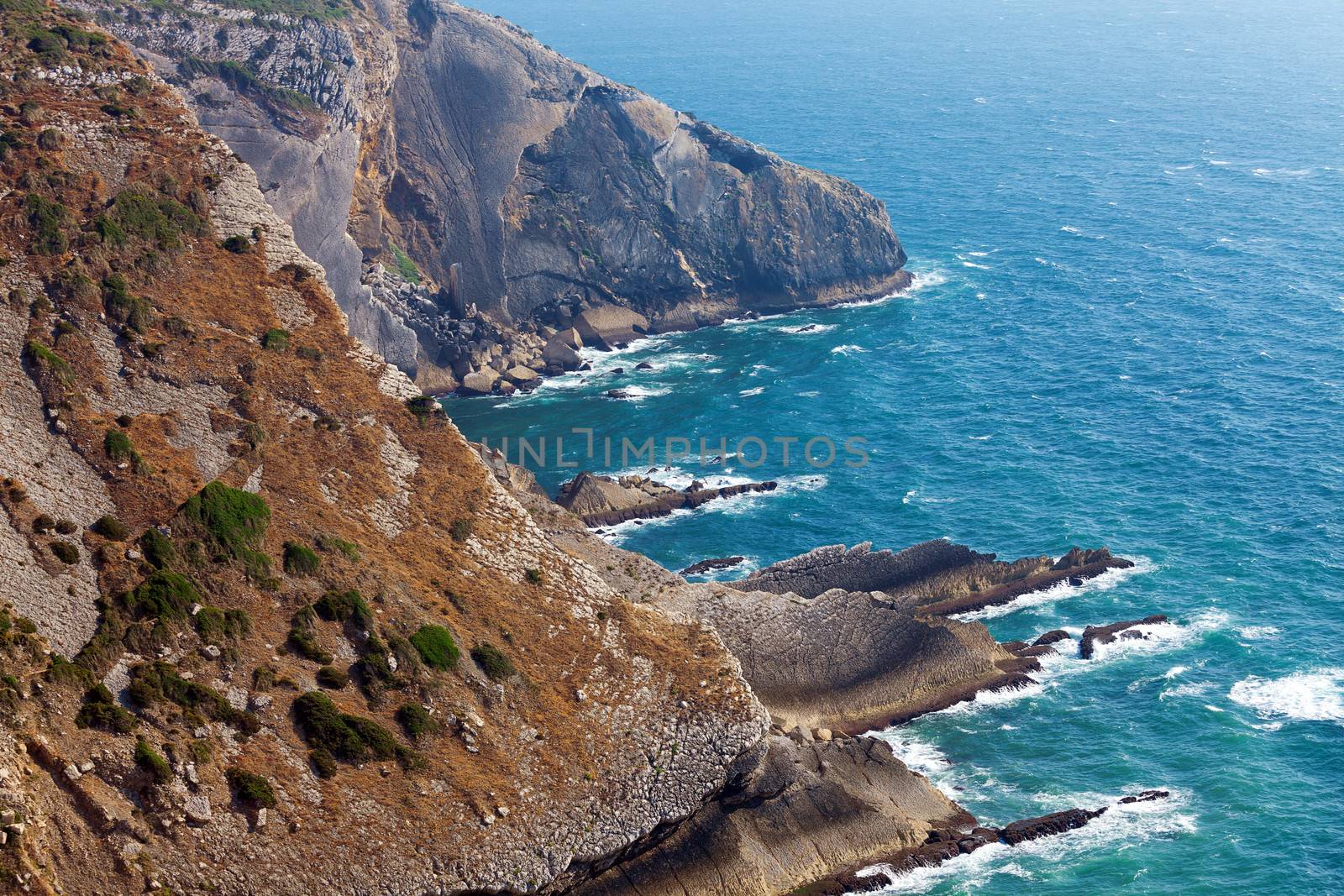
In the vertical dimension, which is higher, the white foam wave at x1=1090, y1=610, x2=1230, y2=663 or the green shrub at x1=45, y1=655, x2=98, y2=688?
the green shrub at x1=45, y1=655, x2=98, y2=688

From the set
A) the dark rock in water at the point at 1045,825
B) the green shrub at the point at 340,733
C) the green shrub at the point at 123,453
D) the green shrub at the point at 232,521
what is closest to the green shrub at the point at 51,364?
the green shrub at the point at 123,453

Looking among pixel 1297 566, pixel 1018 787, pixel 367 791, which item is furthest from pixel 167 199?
pixel 1297 566

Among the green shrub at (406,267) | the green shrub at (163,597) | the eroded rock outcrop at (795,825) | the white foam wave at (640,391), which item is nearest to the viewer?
the green shrub at (163,597)

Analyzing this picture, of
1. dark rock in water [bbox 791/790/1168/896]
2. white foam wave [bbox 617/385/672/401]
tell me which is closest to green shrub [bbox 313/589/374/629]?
dark rock in water [bbox 791/790/1168/896]

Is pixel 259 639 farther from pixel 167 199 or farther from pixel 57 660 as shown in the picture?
pixel 167 199

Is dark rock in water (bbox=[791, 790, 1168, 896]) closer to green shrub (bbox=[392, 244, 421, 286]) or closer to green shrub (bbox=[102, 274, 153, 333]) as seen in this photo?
green shrub (bbox=[102, 274, 153, 333])

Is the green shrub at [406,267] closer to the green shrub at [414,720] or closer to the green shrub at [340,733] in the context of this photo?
the green shrub at [414,720]
